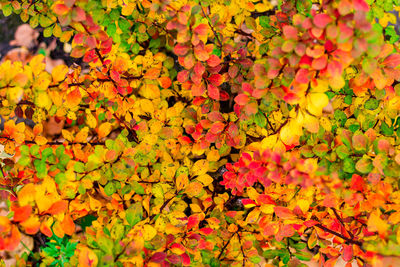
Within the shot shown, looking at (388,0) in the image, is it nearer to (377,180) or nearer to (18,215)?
(377,180)

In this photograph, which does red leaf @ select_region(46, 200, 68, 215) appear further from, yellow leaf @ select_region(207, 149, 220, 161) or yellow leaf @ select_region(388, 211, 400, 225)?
yellow leaf @ select_region(388, 211, 400, 225)

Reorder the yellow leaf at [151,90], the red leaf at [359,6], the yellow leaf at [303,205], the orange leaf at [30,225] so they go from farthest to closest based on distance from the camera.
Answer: the yellow leaf at [151,90] < the yellow leaf at [303,205] < the orange leaf at [30,225] < the red leaf at [359,6]

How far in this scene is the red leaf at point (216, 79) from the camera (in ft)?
4.36

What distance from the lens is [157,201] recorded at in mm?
1379

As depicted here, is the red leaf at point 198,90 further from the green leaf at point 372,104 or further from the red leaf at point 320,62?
the green leaf at point 372,104

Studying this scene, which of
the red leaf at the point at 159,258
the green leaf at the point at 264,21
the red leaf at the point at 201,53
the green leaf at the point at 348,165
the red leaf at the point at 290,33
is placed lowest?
the red leaf at the point at 159,258

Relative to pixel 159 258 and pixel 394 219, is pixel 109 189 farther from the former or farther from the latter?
pixel 394 219

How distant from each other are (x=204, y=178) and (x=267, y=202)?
317 mm

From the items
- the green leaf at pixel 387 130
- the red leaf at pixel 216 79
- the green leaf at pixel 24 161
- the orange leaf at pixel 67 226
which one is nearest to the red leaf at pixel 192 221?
the orange leaf at pixel 67 226

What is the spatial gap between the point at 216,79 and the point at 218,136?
27 cm

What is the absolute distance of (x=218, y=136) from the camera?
1.43 m

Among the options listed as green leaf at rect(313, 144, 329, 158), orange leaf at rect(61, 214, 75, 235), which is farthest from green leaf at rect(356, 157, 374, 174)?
orange leaf at rect(61, 214, 75, 235)

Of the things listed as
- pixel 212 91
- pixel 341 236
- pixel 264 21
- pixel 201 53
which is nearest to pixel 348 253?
pixel 341 236

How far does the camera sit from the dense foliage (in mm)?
996
